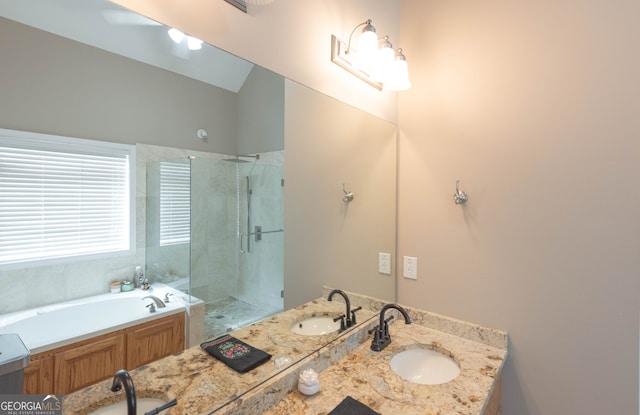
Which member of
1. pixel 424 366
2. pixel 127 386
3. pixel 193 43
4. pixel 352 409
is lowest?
pixel 424 366

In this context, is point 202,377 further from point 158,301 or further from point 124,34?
point 124,34

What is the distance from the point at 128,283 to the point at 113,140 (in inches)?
13.3

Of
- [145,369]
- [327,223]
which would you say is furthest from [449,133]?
[145,369]

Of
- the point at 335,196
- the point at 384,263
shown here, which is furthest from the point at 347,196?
the point at 384,263

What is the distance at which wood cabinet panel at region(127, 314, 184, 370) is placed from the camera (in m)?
0.78

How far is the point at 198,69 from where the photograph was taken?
92 cm

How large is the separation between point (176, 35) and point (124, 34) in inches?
6.3

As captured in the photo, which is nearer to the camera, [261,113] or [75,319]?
[75,319]

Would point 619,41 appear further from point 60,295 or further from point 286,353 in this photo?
point 60,295

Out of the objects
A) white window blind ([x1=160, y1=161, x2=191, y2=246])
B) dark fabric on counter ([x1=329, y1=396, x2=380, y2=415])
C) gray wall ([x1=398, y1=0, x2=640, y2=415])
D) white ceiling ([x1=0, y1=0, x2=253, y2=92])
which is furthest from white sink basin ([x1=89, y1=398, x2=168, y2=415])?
gray wall ([x1=398, y1=0, x2=640, y2=415])

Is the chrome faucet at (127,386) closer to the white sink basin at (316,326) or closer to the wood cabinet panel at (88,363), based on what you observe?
the wood cabinet panel at (88,363)

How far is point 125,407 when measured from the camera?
30.6 inches

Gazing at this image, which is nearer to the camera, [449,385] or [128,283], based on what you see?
[128,283]

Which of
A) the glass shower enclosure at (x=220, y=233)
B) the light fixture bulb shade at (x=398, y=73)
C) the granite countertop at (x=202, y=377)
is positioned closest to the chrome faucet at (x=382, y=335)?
the granite countertop at (x=202, y=377)
